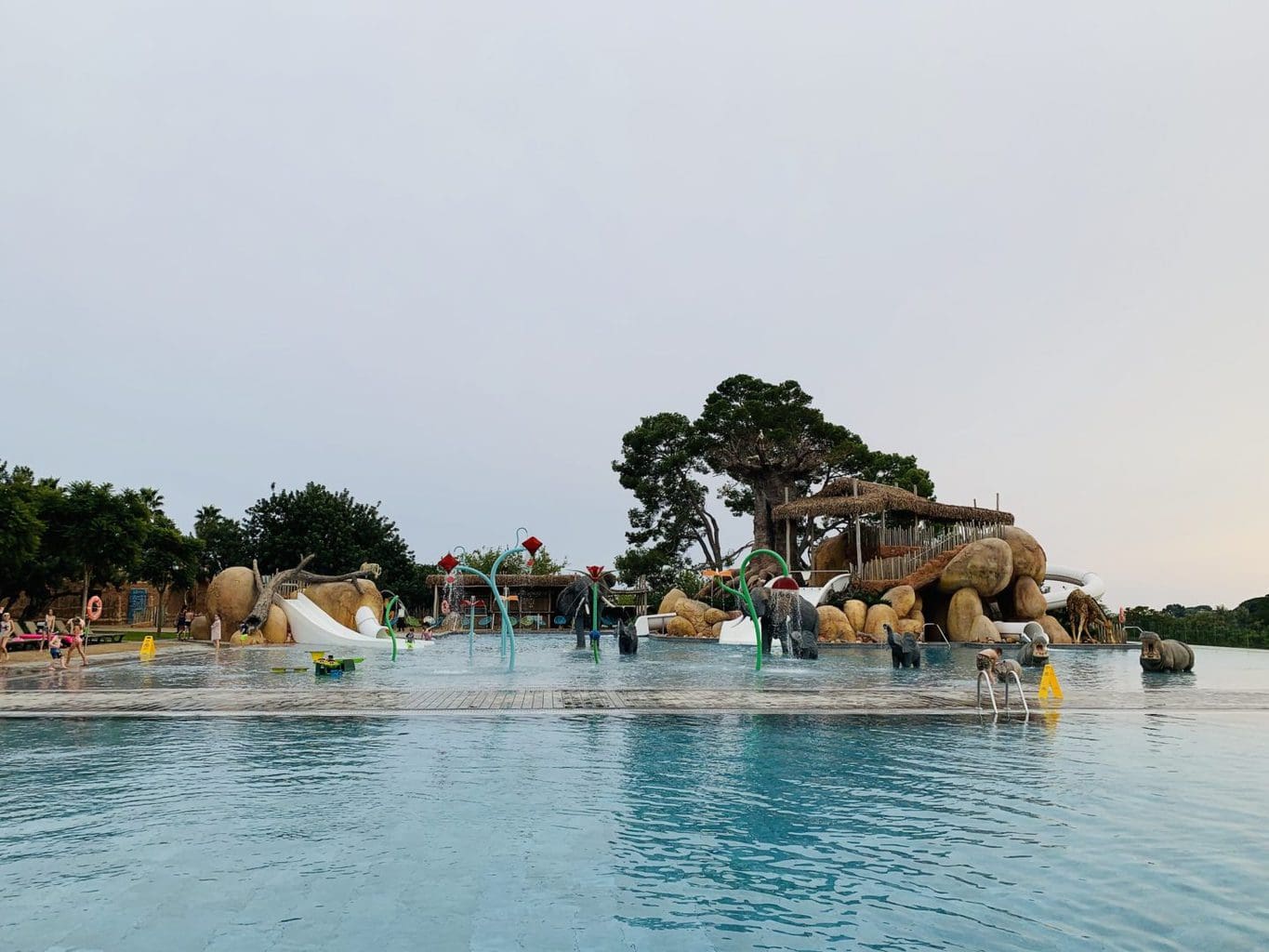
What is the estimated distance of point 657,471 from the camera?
56.1 m

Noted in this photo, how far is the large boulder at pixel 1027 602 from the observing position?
123ft

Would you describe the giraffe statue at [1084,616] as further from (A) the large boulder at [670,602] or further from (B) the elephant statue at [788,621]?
(A) the large boulder at [670,602]

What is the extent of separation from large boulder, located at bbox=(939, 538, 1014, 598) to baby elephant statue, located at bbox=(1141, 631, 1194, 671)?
1404 centimetres

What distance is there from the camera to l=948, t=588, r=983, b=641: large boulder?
115 feet

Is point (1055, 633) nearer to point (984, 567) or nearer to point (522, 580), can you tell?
point (984, 567)

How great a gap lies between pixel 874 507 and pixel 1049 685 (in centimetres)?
2587

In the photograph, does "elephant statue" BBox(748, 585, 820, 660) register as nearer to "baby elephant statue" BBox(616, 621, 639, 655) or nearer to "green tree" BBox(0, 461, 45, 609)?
"baby elephant statue" BBox(616, 621, 639, 655)

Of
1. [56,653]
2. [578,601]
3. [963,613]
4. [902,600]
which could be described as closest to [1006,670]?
[56,653]

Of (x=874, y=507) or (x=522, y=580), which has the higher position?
(x=874, y=507)

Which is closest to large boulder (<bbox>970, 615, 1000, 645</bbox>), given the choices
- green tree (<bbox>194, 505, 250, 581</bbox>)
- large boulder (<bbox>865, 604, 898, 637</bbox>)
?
large boulder (<bbox>865, 604, 898, 637</bbox>)

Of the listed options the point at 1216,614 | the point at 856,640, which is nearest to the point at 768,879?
the point at 856,640

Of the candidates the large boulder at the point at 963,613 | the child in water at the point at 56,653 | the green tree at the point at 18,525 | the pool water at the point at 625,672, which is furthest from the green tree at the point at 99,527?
the large boulder at the point at 963,613

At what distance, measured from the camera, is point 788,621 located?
1086 inches

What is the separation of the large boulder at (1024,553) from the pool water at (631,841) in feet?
94.0
